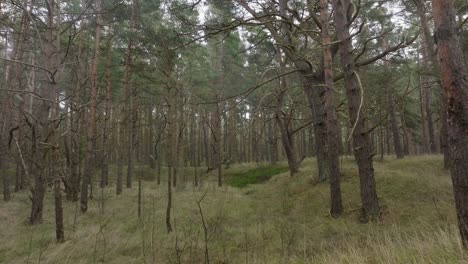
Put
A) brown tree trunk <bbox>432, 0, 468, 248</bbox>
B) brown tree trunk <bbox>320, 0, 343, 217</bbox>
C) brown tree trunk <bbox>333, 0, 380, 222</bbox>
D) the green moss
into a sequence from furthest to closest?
the green moss → brown tree trunk <bbox>320, 0, 343, 217</bbox> → brown tree trunk <bbox>333, 0, 380, 222</bbox> → brown tree trunk <bbox>432, 0, 468, 248</bbox>

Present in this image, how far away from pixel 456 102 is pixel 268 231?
4790mm

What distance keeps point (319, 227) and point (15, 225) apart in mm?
8430

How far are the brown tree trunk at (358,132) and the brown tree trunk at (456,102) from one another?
292 centimetres

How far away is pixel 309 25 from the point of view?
10.9 meters

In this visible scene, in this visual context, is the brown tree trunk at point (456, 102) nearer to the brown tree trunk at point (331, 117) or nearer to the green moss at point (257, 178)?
the brown tree trunk at point (331, 117)

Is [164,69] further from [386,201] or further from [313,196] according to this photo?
[386,201]

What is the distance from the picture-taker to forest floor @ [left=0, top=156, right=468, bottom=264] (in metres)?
4.64

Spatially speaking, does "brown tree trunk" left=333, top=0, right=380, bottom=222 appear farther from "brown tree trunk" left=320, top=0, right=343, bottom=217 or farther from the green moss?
the green moss

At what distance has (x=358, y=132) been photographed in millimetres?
7152

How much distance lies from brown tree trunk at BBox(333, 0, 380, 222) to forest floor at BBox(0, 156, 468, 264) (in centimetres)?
39

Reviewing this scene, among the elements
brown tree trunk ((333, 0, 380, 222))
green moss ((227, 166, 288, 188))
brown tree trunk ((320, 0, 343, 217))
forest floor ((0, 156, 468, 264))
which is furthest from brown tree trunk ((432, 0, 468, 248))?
green moss ((227, 166, 288, 188))

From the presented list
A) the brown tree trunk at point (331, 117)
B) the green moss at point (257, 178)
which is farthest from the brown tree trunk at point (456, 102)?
the green moss at point (257, 178)

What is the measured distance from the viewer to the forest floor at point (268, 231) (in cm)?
464

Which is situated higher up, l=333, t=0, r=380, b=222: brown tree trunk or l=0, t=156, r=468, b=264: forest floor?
l=333, t=0, r=380, b=222: brown tree trunk
